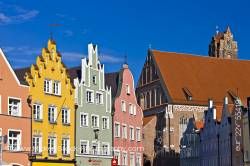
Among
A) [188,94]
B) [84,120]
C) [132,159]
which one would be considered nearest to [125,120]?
[132,159]

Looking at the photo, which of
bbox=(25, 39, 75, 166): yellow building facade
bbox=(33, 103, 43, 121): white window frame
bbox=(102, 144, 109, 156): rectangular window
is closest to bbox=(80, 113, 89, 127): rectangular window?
bbox=(25, 39, 75, 166): yellow building facade

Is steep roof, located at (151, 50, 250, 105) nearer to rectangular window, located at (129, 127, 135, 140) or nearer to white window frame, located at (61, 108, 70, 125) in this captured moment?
rectangular window, located at (129, 127, 135, 140)

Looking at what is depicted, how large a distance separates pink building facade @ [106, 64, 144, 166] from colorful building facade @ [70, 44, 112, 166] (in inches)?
67.4

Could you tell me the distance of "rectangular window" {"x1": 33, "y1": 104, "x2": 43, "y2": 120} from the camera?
56219 millimetres

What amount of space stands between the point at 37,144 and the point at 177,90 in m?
51.8

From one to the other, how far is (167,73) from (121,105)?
1569 inches

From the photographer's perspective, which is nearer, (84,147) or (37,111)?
(37,111)

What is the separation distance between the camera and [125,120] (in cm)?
6912

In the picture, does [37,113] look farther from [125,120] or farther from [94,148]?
[125,120]

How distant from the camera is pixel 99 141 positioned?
6406 cm

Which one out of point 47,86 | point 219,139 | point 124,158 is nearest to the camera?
point 47,86

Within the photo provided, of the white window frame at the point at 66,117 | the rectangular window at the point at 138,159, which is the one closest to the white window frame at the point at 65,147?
the white window frame at the point at 66,117

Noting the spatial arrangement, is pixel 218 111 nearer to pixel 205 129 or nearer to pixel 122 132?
pixel 205 129

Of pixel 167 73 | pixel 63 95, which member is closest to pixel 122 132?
pixel 63 95
